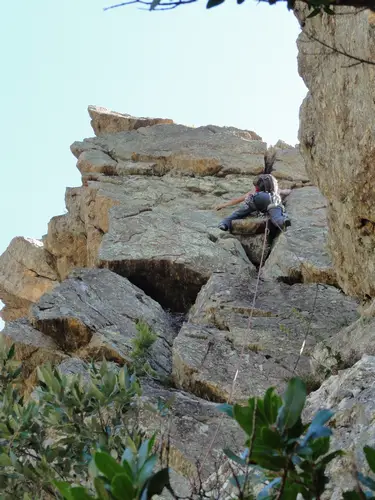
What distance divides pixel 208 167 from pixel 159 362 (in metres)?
8.86

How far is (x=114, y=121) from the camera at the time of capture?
1964 cm

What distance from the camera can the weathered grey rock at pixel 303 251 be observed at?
10250 mm

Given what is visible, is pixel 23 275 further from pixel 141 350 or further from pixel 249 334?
pixel 141 350

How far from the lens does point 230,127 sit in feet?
61.5

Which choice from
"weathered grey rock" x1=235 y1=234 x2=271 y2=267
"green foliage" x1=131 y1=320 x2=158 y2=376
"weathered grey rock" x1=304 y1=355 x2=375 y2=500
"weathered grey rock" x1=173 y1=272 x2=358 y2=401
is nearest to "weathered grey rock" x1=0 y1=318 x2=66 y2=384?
"weathered grey rock" x1=173 y1=272 x2=358 y2=401

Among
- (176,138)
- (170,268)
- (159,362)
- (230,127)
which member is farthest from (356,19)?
(230,127)

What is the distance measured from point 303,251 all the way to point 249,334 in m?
3.55

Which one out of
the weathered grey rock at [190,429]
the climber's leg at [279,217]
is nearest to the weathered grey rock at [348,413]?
the weathered grey rock at [190,429]

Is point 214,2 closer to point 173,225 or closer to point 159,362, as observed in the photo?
point 159,362

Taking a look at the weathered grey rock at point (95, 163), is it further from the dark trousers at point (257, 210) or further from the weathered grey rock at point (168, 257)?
the dark trousers at point (257, 210)

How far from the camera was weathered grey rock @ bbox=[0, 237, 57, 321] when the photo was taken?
17031mm

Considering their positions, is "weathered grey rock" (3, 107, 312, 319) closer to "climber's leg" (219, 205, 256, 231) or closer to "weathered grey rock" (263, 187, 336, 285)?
"climber's leg" (219, 205, 256, 231)

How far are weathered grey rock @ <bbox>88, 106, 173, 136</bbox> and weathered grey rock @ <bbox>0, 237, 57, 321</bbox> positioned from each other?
3946 millimetres

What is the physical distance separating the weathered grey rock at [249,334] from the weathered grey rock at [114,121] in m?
10.4
